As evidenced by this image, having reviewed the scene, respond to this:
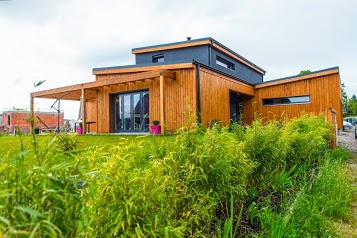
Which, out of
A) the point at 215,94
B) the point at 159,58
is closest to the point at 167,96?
the point at 215,94

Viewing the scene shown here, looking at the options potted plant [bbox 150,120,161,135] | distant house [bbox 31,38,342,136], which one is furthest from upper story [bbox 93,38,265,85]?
potted plant [bbox 150,120,161,135]

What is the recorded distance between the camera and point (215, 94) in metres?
11.7

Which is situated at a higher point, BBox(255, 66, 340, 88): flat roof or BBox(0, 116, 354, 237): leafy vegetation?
BBox(255, 66, 340, 88): flat roof

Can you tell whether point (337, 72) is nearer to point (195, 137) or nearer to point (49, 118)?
point (195, 137)

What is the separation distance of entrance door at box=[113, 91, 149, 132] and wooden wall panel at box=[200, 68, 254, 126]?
281 centimetres

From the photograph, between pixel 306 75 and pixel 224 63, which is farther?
pixel 224 63

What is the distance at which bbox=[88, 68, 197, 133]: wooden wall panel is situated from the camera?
10.3 meters

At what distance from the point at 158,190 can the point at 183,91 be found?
9.35 meters

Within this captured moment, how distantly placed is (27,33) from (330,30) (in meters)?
12.5

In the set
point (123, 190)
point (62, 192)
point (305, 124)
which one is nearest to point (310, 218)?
point (123, 190)

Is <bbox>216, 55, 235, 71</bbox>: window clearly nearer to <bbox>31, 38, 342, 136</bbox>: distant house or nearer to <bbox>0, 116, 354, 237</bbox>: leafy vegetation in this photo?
<bbox>31, 38, 342, 136</bbox>: distant house

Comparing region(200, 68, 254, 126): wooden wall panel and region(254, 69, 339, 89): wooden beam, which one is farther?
region(254, 69, 339, 89): wooden beam

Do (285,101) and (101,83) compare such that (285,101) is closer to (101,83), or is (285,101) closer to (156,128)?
(156,128)

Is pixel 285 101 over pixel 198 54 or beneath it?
beneath
